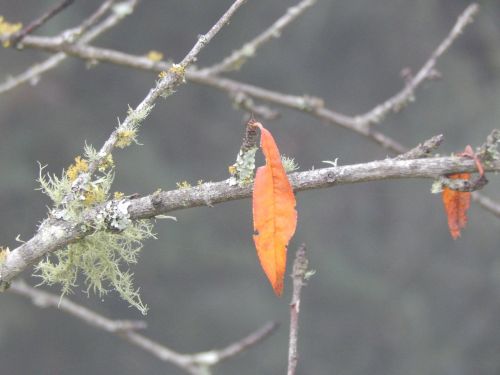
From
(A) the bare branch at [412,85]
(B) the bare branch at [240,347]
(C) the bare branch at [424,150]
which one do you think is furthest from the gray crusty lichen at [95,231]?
(A) the bare branch at [412,85]

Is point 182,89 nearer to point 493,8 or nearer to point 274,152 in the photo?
point 493,8

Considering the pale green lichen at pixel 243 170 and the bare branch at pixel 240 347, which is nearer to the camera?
the pale green lichen at pixel 243 170

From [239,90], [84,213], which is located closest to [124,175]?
[239,90]

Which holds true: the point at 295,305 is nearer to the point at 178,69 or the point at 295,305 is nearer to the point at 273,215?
the point at 273,215

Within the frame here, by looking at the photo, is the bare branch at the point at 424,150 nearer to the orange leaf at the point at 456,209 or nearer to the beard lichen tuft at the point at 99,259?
the orange leaf at the point at 456,209

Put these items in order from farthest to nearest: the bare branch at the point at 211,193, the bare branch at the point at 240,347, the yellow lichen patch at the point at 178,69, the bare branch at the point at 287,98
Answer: the bare branch at the point at 287,98 < the bare branch at the point at 240,347 < the yellow lichen patch at the point at 178,69 < the bare branch at the point at 211,193

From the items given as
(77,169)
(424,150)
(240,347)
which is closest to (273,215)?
(424,150)

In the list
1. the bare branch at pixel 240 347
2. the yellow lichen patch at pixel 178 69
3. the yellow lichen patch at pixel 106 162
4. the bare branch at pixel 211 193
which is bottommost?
the bare branch at pixel 211 193
